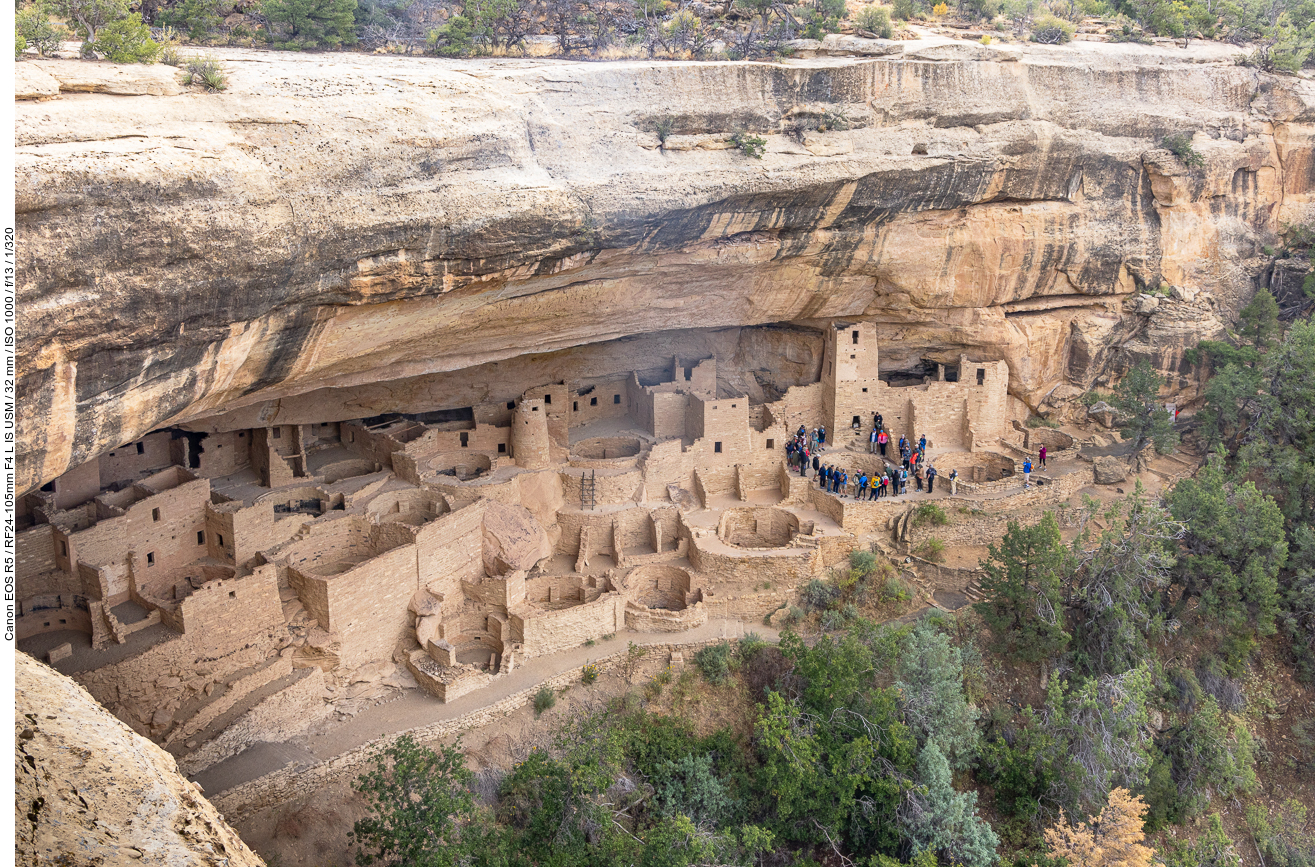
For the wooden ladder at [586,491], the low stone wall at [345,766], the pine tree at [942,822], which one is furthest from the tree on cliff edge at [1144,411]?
the low stone wall at [345,766]

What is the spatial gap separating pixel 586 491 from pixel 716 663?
4565 mm

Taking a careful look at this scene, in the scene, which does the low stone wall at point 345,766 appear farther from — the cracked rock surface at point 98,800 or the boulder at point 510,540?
the cracked rock surface at point 98,800

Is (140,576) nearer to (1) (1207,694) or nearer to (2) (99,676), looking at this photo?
(2) (99,676)

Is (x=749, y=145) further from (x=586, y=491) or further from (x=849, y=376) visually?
(x=586, y=491)

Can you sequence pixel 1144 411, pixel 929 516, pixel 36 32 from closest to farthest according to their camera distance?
pixel 36 32 → pixel 929 516 → pixel 1144 411

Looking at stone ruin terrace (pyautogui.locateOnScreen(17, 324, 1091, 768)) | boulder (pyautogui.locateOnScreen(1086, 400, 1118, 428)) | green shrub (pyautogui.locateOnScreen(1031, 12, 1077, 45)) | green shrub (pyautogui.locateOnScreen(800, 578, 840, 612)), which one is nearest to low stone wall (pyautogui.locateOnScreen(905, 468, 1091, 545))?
stone ruin terrace (pyautogui.locateOnScreen(17, 324, 1091, 768))

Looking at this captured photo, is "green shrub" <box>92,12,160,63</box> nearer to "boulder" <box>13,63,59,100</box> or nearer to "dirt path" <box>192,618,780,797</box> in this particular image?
"boulder" <box>13,63,59,100</box>

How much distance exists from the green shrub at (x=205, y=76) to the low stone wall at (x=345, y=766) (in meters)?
9.57

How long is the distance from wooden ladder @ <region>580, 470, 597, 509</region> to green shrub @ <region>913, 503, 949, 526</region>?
679 cm

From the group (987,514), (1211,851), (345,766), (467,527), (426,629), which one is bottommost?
(1211,851)

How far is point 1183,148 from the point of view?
21.1 meters

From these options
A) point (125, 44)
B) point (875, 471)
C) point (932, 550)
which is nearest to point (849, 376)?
point (875, 471)

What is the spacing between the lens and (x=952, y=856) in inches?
637

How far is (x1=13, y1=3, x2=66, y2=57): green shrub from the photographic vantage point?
38.6 feet
